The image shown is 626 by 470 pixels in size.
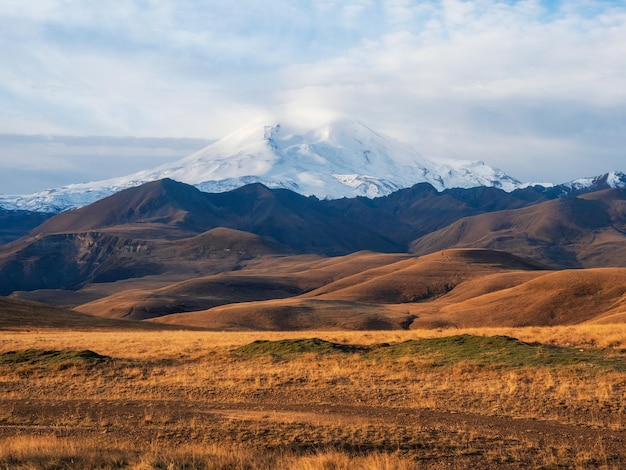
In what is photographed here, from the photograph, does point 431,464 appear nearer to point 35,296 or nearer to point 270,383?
point 270,383

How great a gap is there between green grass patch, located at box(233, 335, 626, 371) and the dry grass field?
0.27 feet

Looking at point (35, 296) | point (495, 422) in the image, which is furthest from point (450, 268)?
point (495, 422)

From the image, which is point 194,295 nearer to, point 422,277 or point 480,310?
point 422,277

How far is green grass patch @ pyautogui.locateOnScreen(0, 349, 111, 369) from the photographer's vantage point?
90.8 ft

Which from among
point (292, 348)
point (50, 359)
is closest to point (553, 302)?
point (292, 348)

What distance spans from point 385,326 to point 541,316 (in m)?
20.3

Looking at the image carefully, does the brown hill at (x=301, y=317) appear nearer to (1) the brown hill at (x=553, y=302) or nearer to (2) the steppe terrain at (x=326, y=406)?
(1) the brown hill at (x=553, y=302)

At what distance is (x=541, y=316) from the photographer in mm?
91688

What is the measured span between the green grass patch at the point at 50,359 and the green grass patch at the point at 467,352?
6256 mm

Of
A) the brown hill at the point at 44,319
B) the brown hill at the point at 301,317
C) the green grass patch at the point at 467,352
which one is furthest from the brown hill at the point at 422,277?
the green grass patch at the point at 467,352

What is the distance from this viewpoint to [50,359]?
29266mm

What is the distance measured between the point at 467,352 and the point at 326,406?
963cm

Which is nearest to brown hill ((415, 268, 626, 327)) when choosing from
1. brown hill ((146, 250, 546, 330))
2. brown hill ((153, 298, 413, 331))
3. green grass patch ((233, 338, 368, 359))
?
brown hill ((153, 298, 413, 331))

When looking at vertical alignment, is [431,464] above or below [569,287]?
above
